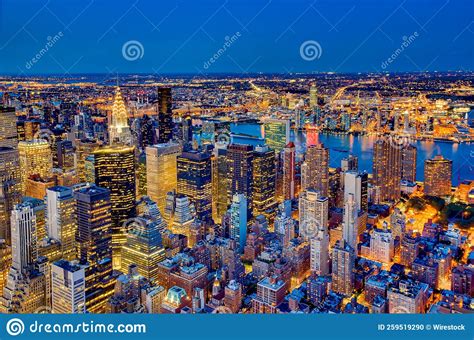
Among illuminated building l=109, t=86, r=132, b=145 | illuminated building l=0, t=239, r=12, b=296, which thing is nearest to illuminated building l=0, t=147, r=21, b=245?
illuminated building l=0, t=239, r=12, b=296

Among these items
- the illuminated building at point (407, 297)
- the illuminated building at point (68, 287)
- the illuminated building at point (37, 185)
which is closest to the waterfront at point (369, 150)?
the illuminated building at point (407, 297)

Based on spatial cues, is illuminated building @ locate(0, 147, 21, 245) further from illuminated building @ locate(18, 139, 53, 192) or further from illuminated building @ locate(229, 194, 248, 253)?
illuminated building @ locate(229, 194, 248, 253)

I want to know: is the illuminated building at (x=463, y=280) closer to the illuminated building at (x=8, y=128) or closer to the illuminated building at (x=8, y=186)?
the illuminated building at (x=8, y=186)

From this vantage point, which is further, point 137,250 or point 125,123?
point 125,123

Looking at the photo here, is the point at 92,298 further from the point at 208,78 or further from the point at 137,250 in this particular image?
the point at 208,78

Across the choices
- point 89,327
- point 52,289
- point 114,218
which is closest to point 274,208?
point 114,218

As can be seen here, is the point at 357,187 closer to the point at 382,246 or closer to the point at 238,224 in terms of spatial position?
the point at 382,246
